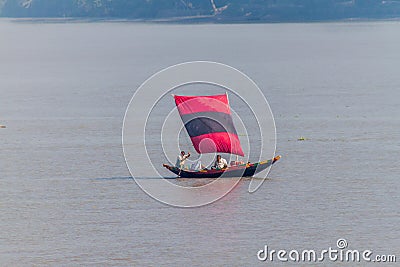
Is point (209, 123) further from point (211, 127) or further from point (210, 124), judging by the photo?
point (211, 127)

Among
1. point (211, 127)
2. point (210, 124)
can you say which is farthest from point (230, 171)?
point (210, 124)

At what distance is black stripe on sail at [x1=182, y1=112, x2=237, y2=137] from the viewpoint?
52219mm

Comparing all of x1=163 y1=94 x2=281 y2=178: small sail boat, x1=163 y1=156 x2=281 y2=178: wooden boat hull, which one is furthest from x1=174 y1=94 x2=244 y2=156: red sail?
x1=163 y1=156 x2=281 y2=178: wooden boat hull

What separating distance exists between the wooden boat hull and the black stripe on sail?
9.29 feet

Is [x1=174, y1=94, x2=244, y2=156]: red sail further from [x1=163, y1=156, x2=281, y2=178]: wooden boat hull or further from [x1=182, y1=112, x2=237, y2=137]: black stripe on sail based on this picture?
[x1=163, y1=156, x2=281, y2=178]: wooden boat hull

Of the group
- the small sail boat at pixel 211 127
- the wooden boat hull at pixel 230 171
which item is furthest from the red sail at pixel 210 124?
the wooden boat hull at pixel 230 171

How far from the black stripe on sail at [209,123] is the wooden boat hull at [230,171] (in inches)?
111

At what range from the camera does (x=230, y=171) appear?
49.8 metres

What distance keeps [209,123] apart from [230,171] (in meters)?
3.66

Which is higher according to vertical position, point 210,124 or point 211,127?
point 210,124

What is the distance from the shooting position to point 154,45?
177125mm

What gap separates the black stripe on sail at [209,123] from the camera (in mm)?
52219

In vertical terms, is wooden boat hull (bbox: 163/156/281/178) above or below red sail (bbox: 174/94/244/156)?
below

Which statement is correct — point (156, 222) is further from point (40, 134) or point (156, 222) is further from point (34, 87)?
point (34, 87)
